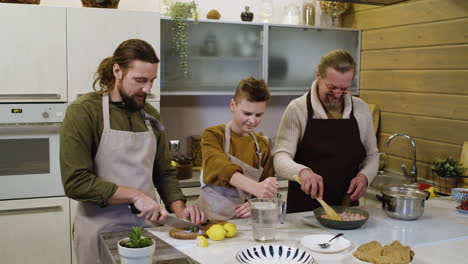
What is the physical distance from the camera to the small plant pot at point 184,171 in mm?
3223

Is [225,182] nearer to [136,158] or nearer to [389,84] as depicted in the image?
[136,158]

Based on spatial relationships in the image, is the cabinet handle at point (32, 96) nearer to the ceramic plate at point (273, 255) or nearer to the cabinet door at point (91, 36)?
the cabinet door at point (91, 36)

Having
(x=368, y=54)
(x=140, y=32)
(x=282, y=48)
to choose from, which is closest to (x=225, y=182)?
(x=140, y=32)

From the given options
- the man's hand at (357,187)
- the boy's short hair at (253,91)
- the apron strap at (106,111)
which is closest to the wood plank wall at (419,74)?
the man's hand at (357,187)

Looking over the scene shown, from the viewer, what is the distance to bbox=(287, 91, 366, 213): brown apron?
2320 millimetres

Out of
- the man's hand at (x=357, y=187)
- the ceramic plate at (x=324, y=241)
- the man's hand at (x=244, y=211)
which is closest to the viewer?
the ceramic plate at (x=324, y=241)

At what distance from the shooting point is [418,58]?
327 centimetres

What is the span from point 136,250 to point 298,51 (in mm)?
2775

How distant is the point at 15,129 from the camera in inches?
111

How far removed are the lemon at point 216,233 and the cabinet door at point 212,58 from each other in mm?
1826

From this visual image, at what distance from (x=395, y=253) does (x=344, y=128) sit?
3.16ft

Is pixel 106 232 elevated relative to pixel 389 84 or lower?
lower

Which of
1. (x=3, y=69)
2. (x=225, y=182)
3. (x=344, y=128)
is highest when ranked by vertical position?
(x=3, y=69)

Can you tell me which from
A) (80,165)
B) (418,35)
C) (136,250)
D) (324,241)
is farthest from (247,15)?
(136,250)
